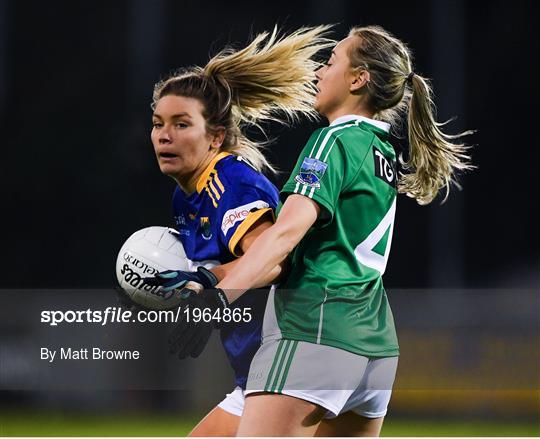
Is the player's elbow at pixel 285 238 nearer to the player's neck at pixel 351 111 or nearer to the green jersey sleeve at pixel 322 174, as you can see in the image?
the green jersey sleeve at pixel 322 174

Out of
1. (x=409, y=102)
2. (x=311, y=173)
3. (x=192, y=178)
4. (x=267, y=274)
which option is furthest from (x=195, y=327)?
(x=409, y=102)

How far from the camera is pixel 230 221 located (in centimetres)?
357

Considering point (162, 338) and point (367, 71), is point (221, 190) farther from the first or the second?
point (162, 338)

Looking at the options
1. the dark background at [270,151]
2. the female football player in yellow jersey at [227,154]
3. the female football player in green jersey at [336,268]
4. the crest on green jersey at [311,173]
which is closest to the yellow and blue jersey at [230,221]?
the female football player in yellow jersey at [227,154]

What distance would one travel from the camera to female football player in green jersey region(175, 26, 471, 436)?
120 inches

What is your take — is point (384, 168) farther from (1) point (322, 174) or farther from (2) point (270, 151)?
(2) point (270, 151)

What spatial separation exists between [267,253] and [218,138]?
106cm

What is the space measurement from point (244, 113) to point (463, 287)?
157 cm

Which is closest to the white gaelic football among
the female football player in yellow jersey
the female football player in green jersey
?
the female football player in yellow jersey

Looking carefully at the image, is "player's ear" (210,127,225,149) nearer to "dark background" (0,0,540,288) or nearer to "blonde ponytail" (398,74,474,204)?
"dark background" (0,0,540,288)

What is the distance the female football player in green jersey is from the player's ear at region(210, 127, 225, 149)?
0.56 metres

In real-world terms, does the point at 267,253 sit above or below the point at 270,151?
below

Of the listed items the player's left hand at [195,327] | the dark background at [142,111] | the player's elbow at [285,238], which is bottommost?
the player's left hand at [195,327]

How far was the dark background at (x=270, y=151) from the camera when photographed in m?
4.45
